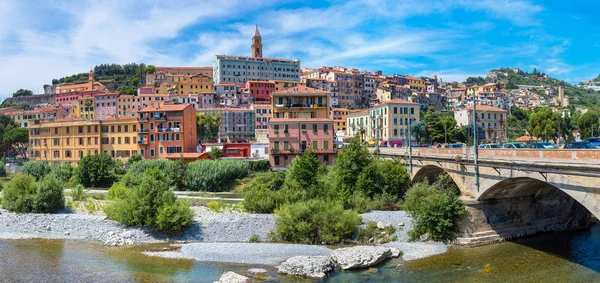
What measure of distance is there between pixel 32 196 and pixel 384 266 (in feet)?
115

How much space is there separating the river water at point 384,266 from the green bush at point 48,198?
1022 centimetres

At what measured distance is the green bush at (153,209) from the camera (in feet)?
110

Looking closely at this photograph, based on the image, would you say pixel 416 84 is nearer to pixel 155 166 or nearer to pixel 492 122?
pixel 492 122

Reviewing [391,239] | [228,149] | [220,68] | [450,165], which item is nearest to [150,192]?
[391,239]

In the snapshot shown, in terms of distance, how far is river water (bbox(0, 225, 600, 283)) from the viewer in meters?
23.9

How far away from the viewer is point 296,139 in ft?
208

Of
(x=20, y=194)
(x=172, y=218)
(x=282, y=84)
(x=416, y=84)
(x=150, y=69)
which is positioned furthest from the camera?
(x=416, y=84)

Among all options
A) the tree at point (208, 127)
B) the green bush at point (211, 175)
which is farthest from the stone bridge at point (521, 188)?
the tree at point (208, 127)

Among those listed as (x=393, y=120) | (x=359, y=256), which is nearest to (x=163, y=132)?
(x=393, y=120)

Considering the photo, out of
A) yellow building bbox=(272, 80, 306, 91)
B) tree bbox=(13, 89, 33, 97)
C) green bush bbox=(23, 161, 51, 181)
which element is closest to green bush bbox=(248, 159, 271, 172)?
green bush bbox=(23, 161, 51, 181)

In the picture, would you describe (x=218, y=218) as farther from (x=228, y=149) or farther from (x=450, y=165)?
(x=228, y=149)

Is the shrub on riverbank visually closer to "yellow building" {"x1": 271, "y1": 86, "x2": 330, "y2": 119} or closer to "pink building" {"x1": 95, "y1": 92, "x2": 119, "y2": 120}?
"yellow building" {"x1": 271, "y1": 86, "x2": 330, "y2": 119}

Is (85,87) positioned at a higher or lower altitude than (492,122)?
higher

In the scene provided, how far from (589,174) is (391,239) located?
14.3 metres
